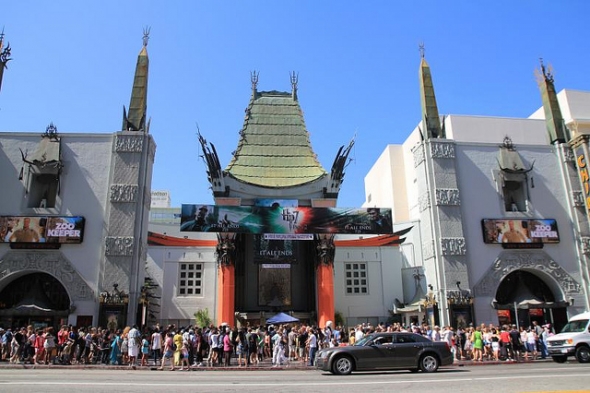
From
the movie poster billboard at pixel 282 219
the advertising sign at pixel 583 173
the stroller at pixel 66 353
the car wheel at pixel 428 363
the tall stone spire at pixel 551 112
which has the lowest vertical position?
the car wheel at pixel 428 363

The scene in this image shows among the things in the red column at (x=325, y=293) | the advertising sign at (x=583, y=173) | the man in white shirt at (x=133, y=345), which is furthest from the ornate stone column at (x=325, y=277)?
the man in white shirt at (x=133, y=345)

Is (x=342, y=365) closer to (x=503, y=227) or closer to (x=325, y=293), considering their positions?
(x=503, y=227)

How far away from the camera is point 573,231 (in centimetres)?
2456

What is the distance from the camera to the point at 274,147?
124 ft

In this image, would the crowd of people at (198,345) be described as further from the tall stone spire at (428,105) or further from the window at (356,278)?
the window at (356,278)

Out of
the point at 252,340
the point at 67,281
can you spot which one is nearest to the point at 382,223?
the point at 252,340

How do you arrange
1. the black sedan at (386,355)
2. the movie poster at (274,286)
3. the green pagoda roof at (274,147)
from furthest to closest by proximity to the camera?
the green pagoda roof at (274,147)
the movie poster at (274,286)
the black sedan at (386,355)

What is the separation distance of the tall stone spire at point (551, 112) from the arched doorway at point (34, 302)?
87.2 feet

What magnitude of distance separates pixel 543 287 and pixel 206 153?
2241cm

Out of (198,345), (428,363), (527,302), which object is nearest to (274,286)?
(198,345)

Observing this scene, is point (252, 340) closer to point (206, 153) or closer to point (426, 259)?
point (426, 259)

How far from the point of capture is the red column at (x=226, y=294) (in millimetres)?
30047

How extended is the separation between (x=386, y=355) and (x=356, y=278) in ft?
72.1

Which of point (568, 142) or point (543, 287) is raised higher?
point (568, 142)
